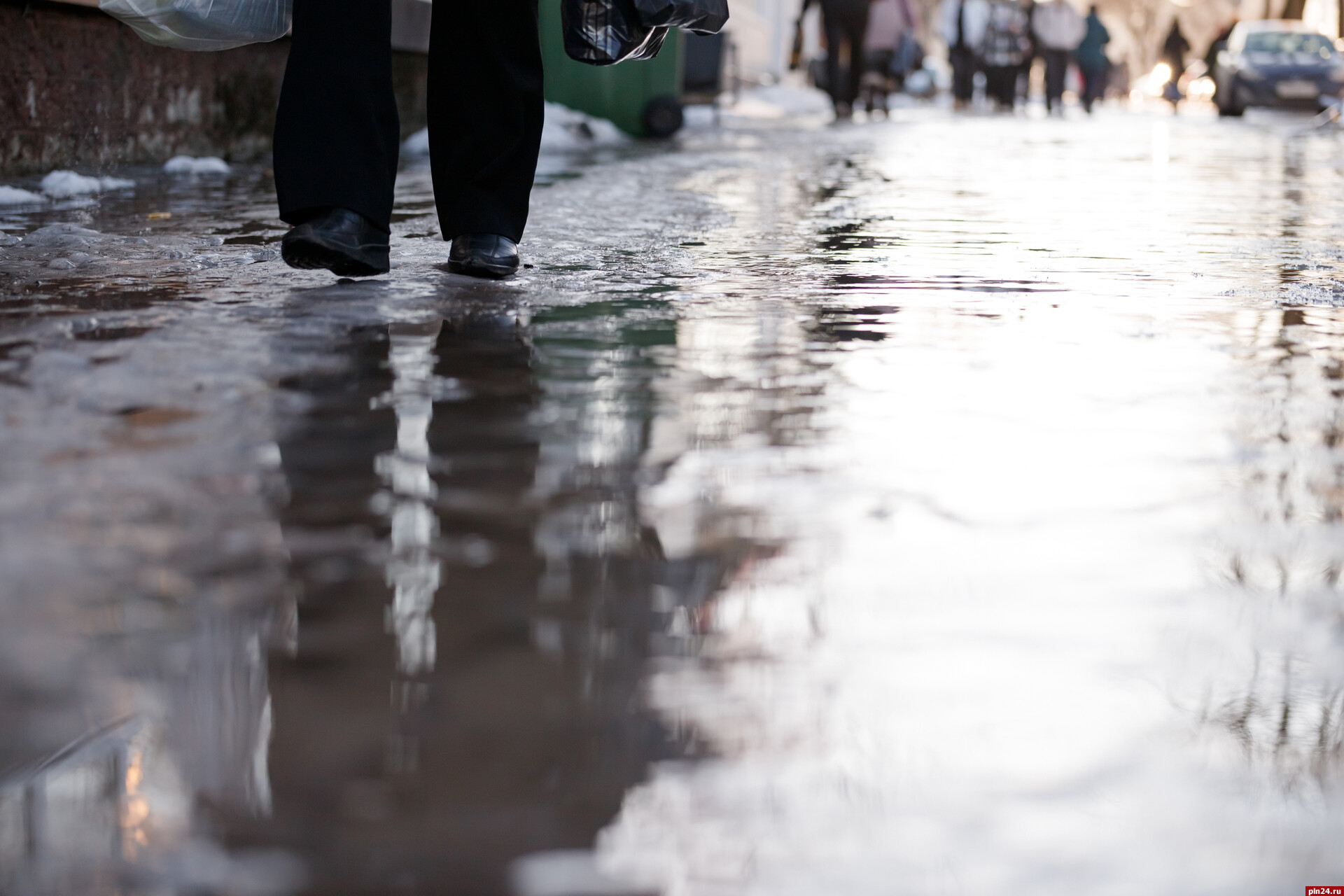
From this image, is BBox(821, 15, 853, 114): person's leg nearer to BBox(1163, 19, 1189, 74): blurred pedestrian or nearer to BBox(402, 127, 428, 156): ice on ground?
BBox(402, 127, 428, 156): ice on ground

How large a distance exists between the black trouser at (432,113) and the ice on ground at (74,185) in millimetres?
2101

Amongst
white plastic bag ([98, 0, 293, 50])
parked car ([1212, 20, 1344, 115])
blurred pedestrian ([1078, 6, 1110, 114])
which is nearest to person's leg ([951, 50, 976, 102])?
blurred pedestrian ([1078, 6, 1110, 114])

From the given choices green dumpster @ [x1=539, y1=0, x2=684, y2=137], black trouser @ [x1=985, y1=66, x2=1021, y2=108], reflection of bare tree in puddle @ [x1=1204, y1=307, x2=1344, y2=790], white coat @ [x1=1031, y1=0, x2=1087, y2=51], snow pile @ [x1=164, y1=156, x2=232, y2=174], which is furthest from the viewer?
white coat @ [x1=1031, y1=0, x2=1087, y2=51]

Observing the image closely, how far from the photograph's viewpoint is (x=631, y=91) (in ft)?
32.0

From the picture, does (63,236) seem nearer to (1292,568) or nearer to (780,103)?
(1292,568)

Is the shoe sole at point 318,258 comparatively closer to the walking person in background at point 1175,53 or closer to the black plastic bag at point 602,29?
the black plastic bag at point 602,29

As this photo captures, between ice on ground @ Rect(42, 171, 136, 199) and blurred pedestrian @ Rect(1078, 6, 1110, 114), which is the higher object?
blurred pedestrian @ Rect(1078, 6, 1110, 114)

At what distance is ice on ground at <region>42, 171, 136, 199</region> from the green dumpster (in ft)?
15.0

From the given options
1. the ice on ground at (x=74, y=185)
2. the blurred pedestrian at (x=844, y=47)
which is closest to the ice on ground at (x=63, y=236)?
the ice on ground at (x=74, y=185)

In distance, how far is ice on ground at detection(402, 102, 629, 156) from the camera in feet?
26.4

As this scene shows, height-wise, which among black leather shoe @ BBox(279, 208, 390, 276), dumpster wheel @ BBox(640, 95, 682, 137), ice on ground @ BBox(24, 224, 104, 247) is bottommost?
ice on ground @ BBox(24, 224, 104, 247)

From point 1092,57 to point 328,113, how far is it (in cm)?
1955

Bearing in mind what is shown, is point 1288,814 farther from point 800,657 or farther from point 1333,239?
point 1333,239

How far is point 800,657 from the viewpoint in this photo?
0.99 m
